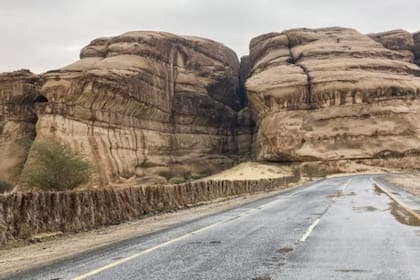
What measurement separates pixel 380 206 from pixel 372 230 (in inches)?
336

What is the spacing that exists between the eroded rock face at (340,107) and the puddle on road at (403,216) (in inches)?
2781

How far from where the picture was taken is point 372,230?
13367mm

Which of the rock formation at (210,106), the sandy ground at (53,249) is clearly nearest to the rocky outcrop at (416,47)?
the rock formation at (210,106)

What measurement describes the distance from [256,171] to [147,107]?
74.2 feet

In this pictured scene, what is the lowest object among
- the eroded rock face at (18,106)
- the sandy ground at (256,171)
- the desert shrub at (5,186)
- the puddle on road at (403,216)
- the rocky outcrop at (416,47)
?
the desert shrub at (5,186)

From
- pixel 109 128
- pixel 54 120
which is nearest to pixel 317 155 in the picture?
pixel 109 128

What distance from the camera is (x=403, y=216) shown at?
16828 mm

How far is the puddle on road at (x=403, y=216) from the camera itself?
584 inches

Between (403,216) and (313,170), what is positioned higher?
(403,216)

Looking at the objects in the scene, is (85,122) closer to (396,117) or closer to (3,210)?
(396,117)

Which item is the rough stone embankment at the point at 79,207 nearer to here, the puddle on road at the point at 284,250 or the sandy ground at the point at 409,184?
the puddle on road at the point at 284,250

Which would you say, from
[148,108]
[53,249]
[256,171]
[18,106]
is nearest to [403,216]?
[53,249]

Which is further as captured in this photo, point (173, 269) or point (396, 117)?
point (396, 117)

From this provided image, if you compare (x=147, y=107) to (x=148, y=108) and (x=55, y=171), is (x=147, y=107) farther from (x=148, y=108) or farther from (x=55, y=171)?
(x=55, y=171)
